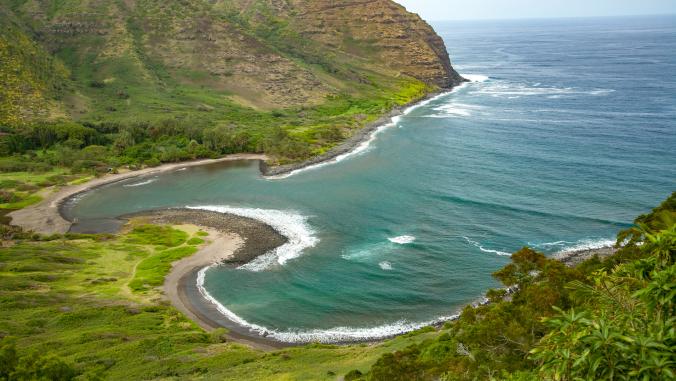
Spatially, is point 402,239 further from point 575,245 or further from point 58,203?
point 58,203

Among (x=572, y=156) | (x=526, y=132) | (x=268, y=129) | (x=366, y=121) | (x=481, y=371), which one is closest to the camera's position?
(x=481, y=371)

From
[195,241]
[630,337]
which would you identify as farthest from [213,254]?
[630,337]

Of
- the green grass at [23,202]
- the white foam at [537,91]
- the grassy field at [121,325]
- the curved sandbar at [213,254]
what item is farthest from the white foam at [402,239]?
the white foam at [537,91]

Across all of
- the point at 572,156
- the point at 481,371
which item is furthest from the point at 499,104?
the point at 481,371

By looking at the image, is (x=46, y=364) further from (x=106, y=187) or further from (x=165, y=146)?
(x=165, y=146)

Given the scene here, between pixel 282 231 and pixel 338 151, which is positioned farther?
pixel 338 151

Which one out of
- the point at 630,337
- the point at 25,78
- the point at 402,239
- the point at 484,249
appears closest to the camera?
the point at 630,337
